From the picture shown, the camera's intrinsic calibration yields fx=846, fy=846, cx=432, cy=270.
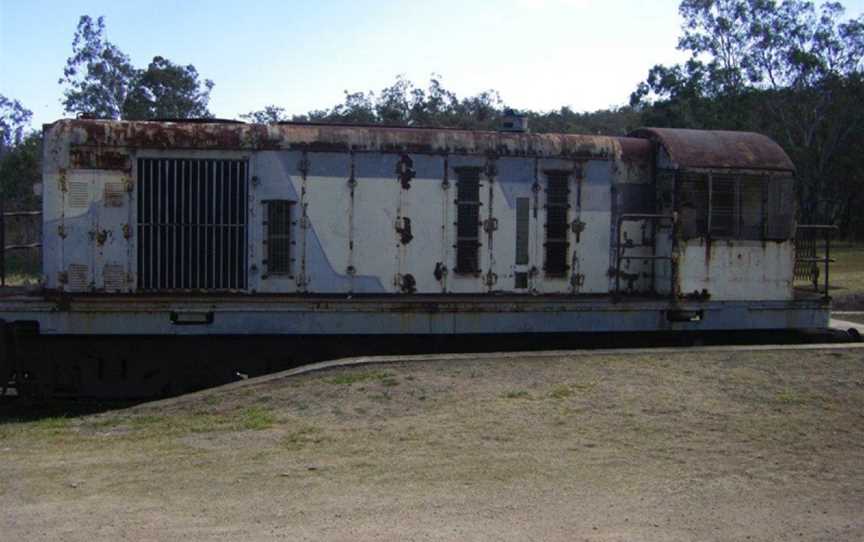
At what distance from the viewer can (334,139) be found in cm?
987

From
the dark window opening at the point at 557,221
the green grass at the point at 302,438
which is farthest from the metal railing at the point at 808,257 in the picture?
the green grass at the point at 302,438

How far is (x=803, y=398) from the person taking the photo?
7754 mm

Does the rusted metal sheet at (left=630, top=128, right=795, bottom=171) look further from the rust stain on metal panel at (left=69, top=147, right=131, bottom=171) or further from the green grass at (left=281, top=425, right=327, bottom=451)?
the rust stain on metal panel at (left=69, top=147, right=131, bottom=171)

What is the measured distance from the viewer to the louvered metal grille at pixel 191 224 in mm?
9492

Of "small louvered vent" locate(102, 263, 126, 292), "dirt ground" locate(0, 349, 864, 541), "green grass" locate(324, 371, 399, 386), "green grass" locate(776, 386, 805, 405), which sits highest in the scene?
"small louvered vent" locate(102, 263, 126, 292)

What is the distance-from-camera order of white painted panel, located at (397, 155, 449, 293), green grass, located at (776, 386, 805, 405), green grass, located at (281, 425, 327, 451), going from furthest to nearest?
1. white painted panel, located at (397, 155, 449, 293)
2. green grass, located at (776, 386, 805, 405)
3. green grass, located at (281, 425, 327, 451)

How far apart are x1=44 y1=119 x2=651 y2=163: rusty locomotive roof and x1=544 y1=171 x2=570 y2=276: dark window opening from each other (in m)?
0.32

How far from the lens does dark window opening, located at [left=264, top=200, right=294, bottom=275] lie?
9.72 m

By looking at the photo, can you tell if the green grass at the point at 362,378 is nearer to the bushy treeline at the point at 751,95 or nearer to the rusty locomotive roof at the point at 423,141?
the rusty locomotive roof at the point at 423,141

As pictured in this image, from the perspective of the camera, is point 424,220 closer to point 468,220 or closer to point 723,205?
point 468,220

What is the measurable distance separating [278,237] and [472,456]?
175 inches

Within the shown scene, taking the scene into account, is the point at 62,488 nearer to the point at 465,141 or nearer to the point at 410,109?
the point at 465,141

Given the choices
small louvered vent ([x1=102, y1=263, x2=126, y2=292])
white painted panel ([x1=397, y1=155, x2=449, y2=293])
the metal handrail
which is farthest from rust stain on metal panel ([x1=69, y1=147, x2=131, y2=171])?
the metal handrail

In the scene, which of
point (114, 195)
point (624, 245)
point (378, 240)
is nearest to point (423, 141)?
point (378, 240)
